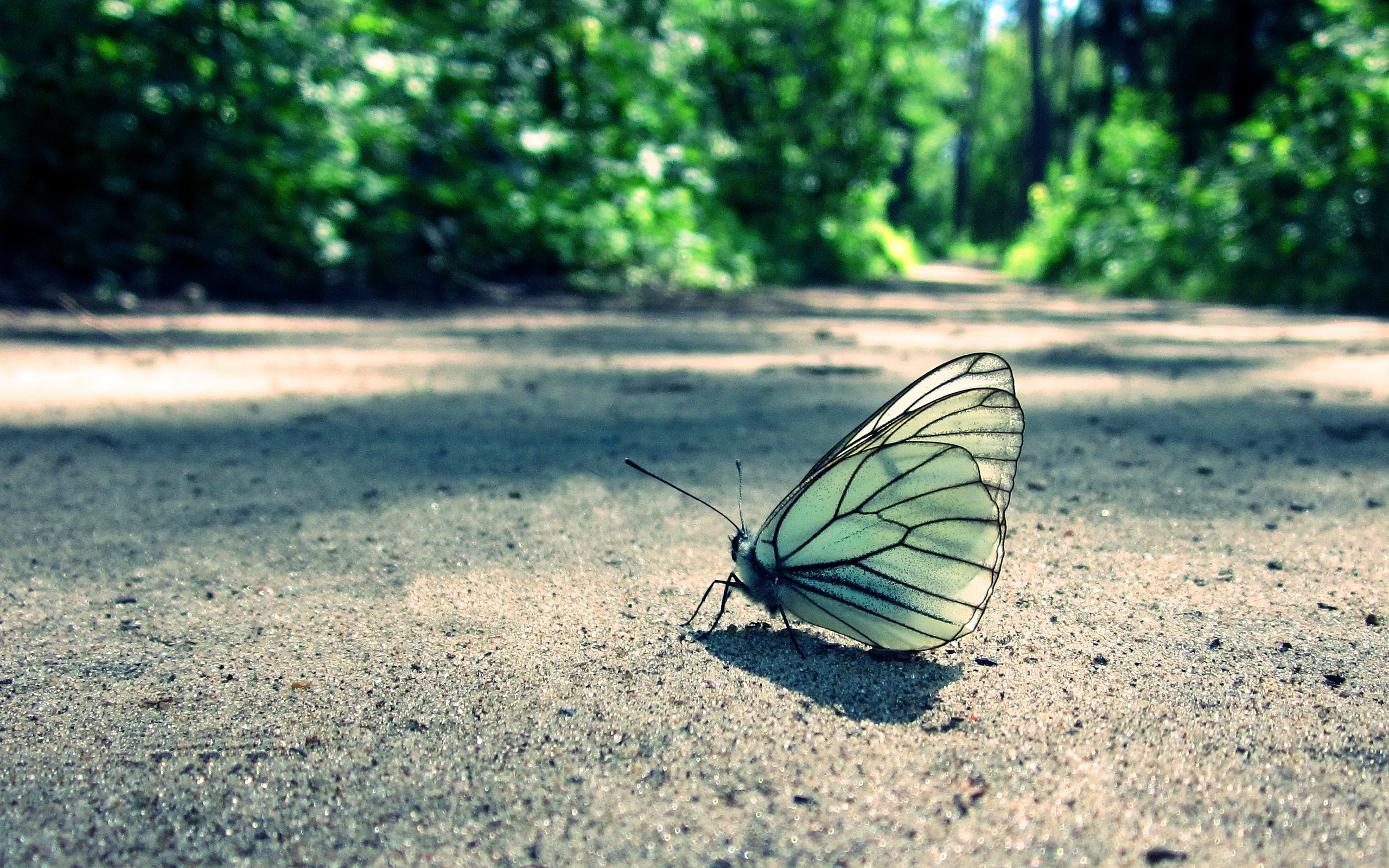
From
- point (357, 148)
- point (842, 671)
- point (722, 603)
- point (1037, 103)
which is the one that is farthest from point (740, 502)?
point (1037, 103)

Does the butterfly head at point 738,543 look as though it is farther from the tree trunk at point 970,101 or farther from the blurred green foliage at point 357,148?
the tree trunk at point 970,101

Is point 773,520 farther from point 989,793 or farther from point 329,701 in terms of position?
point 329,701

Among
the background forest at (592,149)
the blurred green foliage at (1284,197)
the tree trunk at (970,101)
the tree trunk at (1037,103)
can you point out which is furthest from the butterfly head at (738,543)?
the tree trunk at (970,101)

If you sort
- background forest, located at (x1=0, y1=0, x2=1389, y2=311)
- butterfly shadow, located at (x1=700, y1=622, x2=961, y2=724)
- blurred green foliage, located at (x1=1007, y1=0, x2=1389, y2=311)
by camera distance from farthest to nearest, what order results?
blurred green foliage, located at (x1=1007, y1=0, x2=1389, y2=311)
background forest, located at (x1=0, y1=0, x2=1389, y2=311)
butterfly shadow, located at (x1=700, y1=622, x2=961, y2=724)

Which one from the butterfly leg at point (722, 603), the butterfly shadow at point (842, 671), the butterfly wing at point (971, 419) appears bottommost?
the butterfly shadow at point (842, 671)

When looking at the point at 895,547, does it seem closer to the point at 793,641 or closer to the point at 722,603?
the point at 793,641

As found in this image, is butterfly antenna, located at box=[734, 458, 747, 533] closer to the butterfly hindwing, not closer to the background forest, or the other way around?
the butterfly hindwing

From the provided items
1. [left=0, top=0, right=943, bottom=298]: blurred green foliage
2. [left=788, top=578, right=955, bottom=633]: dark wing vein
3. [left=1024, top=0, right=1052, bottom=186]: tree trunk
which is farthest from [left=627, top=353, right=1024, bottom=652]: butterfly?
[left=1024, top=0, right=1052, bottom=186]: tree trunk
